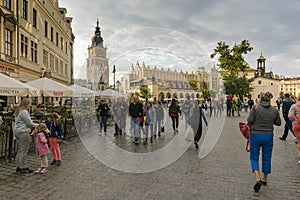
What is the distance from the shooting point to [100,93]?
2022cm

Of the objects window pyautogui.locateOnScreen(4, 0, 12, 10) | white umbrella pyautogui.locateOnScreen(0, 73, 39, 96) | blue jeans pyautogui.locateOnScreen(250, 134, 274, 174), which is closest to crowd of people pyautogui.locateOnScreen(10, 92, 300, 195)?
blue jeans pyautogui.locateOnScreen(250, 134, 274, 174)

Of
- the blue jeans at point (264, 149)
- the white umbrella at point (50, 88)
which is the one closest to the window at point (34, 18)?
the white umbrella at point (50, 88)

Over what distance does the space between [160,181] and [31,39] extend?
2412 cm

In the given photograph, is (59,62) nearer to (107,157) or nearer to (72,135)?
(72,135)

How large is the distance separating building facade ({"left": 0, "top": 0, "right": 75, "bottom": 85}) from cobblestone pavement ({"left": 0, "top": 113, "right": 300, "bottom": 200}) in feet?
53.1

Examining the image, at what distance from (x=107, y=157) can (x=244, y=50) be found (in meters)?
38.0

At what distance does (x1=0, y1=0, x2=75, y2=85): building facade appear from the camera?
786 inches

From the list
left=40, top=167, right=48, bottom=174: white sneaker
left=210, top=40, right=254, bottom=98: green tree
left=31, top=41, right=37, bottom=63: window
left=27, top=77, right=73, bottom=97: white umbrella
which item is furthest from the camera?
left=210, top=40, right=254, bottom=98: green tree

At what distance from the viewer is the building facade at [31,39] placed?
65.5 feet

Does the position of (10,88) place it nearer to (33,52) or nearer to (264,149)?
(264,149)

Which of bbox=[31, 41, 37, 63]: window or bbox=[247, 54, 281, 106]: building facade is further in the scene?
bbox=[247, 54, 281, 106]: building facade

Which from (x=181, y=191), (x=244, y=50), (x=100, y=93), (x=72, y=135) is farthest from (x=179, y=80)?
(x=244, y=50)

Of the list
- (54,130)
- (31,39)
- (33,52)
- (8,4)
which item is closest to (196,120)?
(54,130)

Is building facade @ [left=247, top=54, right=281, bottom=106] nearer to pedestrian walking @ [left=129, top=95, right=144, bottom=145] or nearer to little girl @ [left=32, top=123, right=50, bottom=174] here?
pedestrian walking @ [left=129, top=95, right=144, bottom=145]
